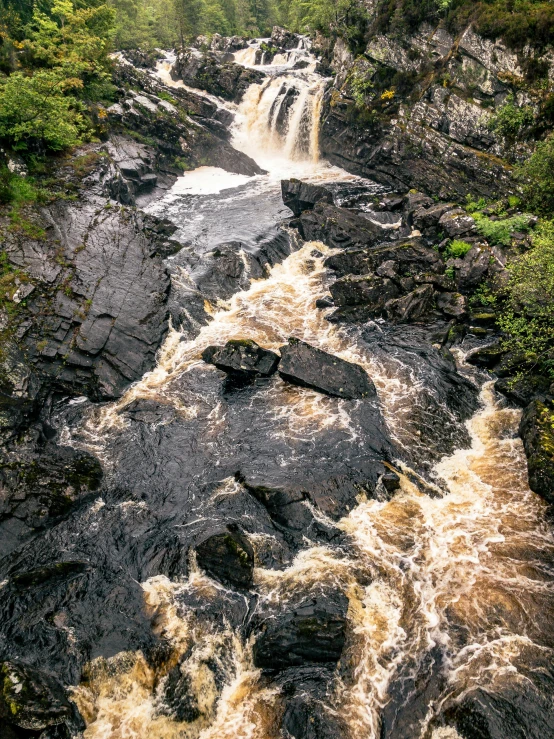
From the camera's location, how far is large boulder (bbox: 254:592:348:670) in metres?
10.5

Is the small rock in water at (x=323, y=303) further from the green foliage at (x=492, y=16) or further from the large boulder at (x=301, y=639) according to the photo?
the green foliage at (x=492, y=16)

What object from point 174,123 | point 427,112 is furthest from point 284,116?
point 427,112

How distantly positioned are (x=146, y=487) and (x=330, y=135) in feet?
124

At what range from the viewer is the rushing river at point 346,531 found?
9891 millimetres

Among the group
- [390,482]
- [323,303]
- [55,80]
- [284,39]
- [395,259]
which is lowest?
[390,482]

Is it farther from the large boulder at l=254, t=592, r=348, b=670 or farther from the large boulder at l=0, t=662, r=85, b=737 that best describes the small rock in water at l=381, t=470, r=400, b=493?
the large boulder at l=0, t=662, r=85, b=737

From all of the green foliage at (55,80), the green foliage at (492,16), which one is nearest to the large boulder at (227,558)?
the green foliage at (55,80)

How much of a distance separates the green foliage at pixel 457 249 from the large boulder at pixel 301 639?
2087cm

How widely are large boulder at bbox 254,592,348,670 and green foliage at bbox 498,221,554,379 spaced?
13415 mm

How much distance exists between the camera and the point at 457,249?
24891 mm

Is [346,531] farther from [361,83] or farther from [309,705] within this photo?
[361,83]

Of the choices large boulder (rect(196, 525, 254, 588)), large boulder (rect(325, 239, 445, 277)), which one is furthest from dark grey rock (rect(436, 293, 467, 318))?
large boulder (rect(196, 525, 254, 588))

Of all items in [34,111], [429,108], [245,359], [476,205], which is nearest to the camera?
[245,359]

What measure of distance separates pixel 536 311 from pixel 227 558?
16137 mm
